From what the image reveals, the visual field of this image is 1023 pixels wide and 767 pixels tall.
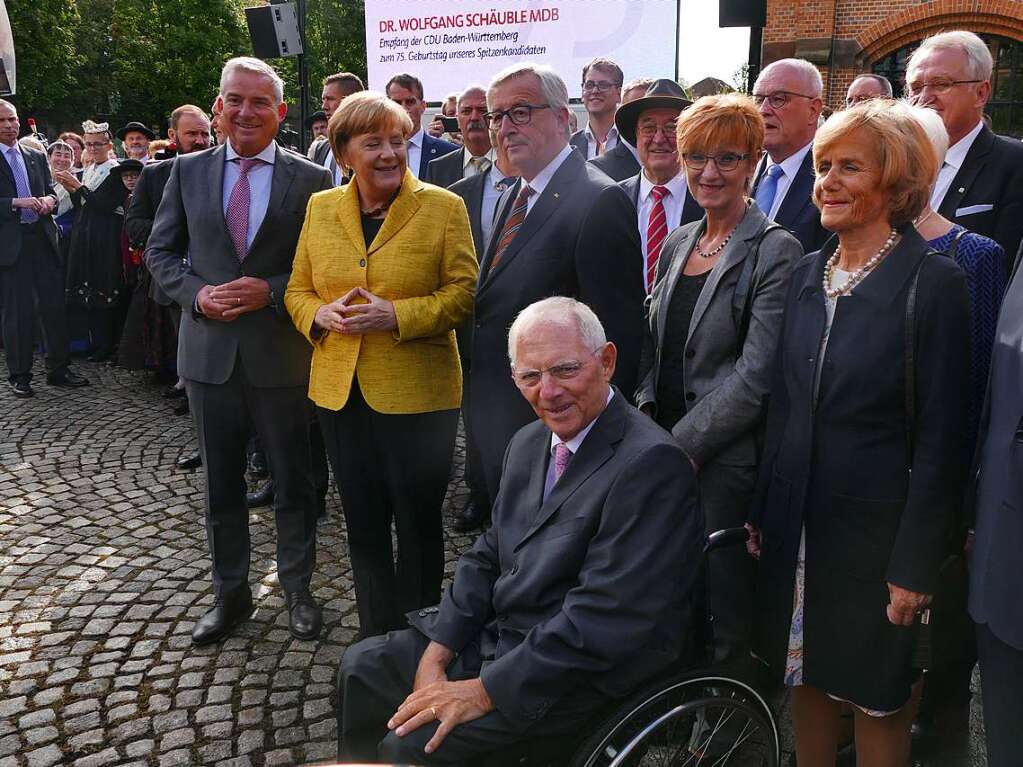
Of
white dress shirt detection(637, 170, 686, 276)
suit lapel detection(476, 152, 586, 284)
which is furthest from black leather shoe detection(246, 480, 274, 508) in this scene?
suit lapel detection(476, 152, 586, 284)

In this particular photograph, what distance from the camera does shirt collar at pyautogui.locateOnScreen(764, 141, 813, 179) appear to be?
3.82 meters

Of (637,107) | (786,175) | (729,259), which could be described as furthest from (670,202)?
(729,259)

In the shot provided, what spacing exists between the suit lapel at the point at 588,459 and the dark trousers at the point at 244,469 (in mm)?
1744

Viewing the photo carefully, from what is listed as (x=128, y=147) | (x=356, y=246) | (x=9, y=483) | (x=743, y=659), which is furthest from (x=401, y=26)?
(x=743, y=659)

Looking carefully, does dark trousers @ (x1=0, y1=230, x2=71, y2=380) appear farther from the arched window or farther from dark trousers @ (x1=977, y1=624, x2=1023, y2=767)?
the arched window

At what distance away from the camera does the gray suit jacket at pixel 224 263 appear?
3670 millimetres

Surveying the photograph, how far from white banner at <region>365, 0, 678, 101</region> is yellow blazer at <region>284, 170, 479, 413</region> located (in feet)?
34.3

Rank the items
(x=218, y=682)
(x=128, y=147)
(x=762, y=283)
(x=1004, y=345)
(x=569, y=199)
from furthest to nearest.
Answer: (x=128, y=147) → (x=218, y=682) → (x=569, y=199) → (x=762, y=283) → (x=1004, y=345)

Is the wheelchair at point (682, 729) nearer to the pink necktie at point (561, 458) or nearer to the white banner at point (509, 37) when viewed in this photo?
the pink necktie at point (561, 458)

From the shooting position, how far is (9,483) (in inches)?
228

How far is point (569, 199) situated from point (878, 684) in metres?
1.82

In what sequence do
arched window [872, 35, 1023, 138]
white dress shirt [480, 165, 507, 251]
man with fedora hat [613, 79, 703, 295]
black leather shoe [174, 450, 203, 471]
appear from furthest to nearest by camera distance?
arched window [872, 35, 1023, 138] → black leather shoe [174, 450, 203, 471] → white dress shirt [480, 165, 507, 251] → man with fedora hat [613, 79, 703, 295]

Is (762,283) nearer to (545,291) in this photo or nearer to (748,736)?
(545,291)

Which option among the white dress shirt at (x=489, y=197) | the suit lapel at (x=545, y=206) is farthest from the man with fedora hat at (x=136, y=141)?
the suit lapel at (x=545, y=206)
